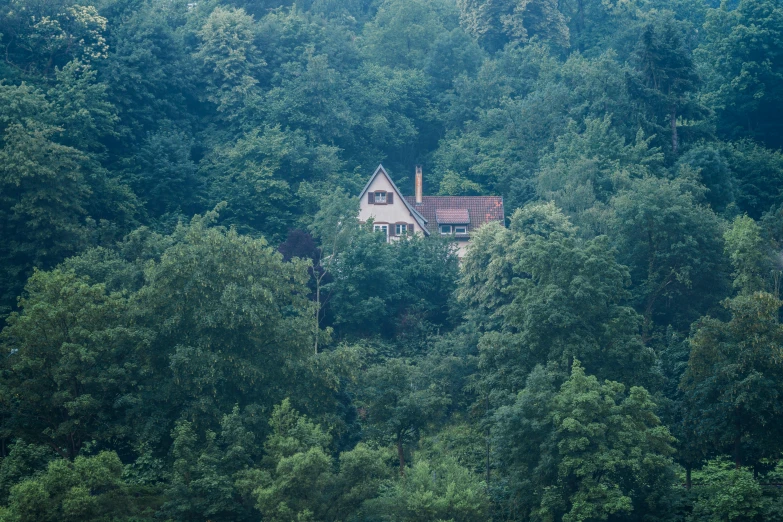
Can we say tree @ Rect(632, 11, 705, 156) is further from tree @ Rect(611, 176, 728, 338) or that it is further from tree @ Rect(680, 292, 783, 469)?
tree @ Rect(680, 292, 783, 469)

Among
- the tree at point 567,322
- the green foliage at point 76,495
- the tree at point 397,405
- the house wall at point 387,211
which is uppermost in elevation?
the house wall at point 387,211

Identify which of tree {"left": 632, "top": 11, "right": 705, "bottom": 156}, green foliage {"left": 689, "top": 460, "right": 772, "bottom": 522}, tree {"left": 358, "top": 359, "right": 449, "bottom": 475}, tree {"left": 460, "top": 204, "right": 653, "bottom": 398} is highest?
tree {"left": 632, "top": 11, "right": 705, "bottom": 156}

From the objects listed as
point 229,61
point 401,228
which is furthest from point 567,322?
point 229,61

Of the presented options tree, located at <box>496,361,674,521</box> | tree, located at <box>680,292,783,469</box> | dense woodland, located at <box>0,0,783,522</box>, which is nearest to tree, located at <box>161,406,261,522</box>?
dense woodland, located at <box>0,0,783,522</box>

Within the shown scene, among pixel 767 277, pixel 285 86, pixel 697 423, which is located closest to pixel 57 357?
pixel 697 423

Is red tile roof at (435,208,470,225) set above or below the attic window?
above

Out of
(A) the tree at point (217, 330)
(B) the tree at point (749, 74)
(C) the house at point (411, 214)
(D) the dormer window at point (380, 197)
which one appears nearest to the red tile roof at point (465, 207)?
(C) the house at point (411, 214)

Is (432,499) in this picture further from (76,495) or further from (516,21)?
(516,21)

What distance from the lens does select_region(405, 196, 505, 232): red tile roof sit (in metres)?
73.4

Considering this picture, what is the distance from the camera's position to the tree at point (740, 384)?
1713 inches

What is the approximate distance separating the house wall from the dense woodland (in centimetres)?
334

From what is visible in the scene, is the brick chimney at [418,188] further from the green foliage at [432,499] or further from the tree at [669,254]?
the green foliage at [432,499]

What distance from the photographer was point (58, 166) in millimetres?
58719

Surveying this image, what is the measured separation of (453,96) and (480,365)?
45201mm
